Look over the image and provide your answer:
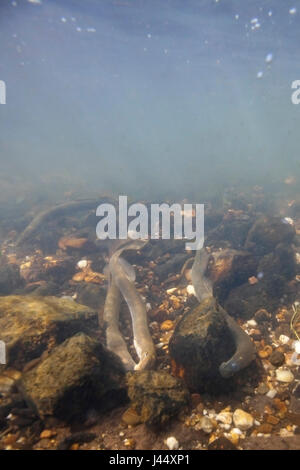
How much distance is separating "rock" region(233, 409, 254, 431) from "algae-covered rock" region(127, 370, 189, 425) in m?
0.65

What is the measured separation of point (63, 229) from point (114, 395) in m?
11.7

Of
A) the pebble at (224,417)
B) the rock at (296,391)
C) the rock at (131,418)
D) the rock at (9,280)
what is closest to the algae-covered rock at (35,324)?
the rock at (131,418)

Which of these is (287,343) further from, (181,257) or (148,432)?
(181,257)

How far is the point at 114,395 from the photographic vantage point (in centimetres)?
372

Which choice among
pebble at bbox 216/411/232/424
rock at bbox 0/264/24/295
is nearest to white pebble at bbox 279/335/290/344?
pebble at bbox 216/411/232/424

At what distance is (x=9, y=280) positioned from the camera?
26.2ft

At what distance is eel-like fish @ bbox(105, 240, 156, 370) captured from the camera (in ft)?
15.3

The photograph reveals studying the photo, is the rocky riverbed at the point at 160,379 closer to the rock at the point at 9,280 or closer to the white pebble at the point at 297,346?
the white pebble at the point at 297,346

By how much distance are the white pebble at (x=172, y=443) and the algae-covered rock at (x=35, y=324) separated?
7.49 ft

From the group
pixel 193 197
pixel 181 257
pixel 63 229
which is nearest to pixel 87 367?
pixel 181 257

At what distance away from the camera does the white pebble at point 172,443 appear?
305cm

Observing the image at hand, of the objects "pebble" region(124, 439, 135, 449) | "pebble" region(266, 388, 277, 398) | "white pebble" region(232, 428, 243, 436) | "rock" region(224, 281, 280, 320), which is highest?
"rock" region(224, 281, 280, 320)

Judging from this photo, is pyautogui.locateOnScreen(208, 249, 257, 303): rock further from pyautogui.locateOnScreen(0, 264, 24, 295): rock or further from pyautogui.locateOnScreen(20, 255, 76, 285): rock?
pyautogui.locateOnScreen(0, 264, 24, 295): rock

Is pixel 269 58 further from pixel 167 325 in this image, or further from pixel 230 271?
pixel 167 325
